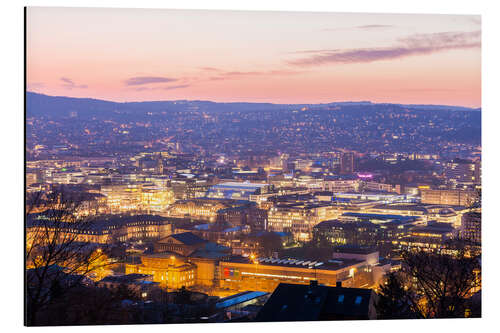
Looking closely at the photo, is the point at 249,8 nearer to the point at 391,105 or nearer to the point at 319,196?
the point at 391,105

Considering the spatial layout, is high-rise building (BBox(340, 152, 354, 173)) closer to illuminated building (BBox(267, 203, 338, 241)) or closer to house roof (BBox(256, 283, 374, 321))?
→ illuminated building (BBox(267, 203, 338, 241))

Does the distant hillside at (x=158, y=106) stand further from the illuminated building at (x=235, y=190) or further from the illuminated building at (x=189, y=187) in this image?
the illuminated building at (x=235, y=190)

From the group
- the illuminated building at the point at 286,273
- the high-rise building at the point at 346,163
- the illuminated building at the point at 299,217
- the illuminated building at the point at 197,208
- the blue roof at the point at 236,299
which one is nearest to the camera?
the blue roof at the point at 236,299

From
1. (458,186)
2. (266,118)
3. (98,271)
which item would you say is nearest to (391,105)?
(266,118)

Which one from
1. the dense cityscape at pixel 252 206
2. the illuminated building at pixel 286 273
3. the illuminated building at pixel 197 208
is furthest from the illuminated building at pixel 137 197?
the illuminated building at pixel 286 273

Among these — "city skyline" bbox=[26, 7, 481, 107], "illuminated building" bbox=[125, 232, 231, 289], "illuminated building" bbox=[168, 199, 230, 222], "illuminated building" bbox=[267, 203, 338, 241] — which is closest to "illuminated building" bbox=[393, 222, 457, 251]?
"illuminated building" bbox=[267, 203, 338, 241]

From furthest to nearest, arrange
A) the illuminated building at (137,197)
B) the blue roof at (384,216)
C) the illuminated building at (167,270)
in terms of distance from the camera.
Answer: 1. the blue roof at (384,216)
2. the illuminated building at (137,197)
3. the illuminated building at (167,270)

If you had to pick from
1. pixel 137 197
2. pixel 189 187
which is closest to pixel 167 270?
pixel 137 197
